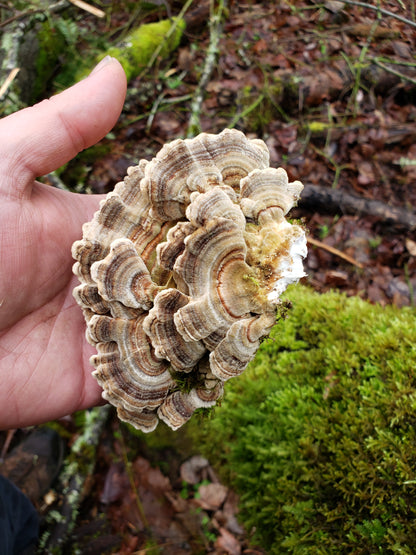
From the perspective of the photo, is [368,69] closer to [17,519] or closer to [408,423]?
[408,423]

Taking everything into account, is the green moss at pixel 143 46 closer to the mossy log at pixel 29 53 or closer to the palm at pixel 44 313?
the mossy log at pixel 29 53

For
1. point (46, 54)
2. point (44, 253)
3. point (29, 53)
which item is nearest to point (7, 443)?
point (44, 253)

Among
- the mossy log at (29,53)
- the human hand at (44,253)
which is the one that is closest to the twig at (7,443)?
the human hand at (44,253)

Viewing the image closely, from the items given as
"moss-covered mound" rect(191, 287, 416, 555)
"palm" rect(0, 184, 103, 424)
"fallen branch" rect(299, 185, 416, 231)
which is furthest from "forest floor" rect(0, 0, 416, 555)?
"palm" rect(0, 184, 103, 424)

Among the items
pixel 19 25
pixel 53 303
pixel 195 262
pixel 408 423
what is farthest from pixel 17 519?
pixel 19 25

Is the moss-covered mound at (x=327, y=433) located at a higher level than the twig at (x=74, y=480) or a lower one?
higher

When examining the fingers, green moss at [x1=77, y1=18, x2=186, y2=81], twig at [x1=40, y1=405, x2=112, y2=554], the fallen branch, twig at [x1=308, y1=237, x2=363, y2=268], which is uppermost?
the fingers

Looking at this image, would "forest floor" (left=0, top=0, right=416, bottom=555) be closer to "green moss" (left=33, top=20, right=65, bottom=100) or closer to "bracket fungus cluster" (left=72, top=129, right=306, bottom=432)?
"green moss" (left=33, top=20, right=65, bottom=100)
